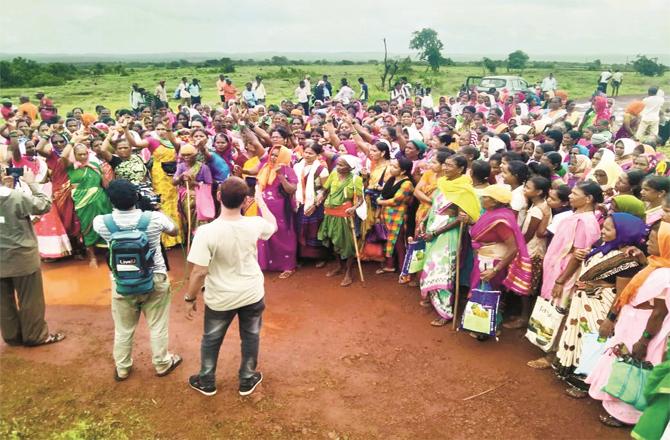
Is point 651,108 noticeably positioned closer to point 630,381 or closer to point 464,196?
point 464,196

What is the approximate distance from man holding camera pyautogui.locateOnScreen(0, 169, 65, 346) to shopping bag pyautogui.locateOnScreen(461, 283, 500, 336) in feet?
12.6

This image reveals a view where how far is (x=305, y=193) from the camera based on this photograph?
590cm

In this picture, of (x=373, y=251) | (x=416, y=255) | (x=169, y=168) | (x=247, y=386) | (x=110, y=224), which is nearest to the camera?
(x=110, y=224)

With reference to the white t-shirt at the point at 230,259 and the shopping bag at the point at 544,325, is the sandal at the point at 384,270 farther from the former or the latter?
the white t-shirt at the point at 230,259

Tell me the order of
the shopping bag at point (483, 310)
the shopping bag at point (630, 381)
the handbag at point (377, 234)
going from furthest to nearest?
the handbag at point (377, 234) → the shopping bag at point (483, 310) → the shopping bag at point (630, 381)

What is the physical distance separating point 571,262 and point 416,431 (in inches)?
71.1

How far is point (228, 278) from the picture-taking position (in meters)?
3.46

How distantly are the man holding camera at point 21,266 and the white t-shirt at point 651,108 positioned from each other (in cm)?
1200

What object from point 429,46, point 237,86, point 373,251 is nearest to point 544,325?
point 373,251

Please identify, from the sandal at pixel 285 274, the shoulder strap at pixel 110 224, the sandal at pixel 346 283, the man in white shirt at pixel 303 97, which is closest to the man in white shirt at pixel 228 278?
the shoulder strap at pixel 110 224

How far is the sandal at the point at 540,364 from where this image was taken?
4148mm

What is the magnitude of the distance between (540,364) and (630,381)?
3.18 ft

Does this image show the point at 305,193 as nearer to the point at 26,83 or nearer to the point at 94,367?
the point at 94,367

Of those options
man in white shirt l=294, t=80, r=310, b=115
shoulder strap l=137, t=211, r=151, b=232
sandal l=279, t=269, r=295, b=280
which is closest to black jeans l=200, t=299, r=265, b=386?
shoulder strap l=137, t=211, r=151, b=232
